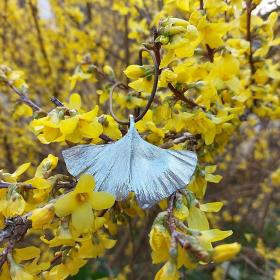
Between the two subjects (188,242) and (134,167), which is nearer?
(188,242)

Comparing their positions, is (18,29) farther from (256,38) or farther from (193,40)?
(193,40)

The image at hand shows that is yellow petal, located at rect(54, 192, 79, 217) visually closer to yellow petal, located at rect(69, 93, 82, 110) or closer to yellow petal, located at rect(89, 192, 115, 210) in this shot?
yellow petal, located at rect(89, 192, 115, 210)

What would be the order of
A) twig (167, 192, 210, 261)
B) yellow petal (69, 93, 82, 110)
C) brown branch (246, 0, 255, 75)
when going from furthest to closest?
brown branch (246, 0, 255, 75)
yellow petal (69, 93, 82, 110)
twig (167, 192, 210, 261)

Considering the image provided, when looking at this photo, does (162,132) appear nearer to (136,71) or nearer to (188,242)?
(136,71)

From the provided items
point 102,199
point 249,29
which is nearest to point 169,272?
point 102,199

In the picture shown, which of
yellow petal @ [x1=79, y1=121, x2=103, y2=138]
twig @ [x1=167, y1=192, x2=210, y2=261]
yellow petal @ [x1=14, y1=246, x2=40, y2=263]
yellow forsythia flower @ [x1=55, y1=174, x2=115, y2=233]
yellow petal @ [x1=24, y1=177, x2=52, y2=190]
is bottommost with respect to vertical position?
yellow petal @ [x1=14, y1=246, x2=40, y2=263]

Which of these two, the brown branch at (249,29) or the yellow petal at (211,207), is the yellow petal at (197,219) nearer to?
the yellow petal at (211,207)

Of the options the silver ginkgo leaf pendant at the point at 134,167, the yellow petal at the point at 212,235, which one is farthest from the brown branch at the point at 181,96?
the yellow petal at the point at 212,235

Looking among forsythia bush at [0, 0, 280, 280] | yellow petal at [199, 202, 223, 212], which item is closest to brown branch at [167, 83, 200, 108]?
forsythia bush at [0, 0, 280, 280]
